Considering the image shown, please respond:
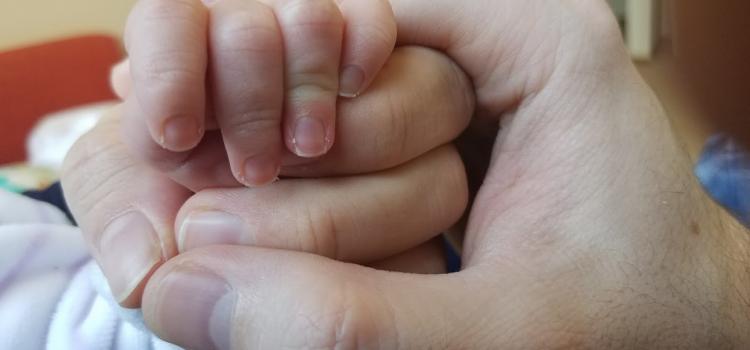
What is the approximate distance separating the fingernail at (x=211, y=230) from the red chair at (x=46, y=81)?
162 cm

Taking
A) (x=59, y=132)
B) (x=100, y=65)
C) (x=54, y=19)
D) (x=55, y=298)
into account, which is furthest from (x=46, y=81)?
(x=55, y=298)

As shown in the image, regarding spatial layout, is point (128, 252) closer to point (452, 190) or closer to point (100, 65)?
point (452, 190)

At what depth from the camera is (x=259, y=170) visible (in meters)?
0.43

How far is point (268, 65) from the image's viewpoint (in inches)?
16.2

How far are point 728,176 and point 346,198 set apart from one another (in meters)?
0.53

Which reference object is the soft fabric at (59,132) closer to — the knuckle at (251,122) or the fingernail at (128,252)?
the fingernail at (128,252)

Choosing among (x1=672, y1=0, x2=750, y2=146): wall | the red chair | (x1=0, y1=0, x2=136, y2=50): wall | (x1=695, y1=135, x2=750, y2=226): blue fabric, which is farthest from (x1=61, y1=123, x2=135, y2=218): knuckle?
(x1=0, y1=0, x2=136, y2=50): wall

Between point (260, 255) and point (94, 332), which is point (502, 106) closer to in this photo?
point (260, 255)

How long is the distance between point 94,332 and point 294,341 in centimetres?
27

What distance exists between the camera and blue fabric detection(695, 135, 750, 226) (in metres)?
0.78

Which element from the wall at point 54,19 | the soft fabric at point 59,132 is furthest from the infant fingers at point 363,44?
the wall at point 54,19

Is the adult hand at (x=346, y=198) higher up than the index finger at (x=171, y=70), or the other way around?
the index finger at (x=171, y=70)

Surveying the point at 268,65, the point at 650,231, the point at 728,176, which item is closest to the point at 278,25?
the point at 268,65

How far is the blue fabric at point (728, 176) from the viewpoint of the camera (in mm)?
780
